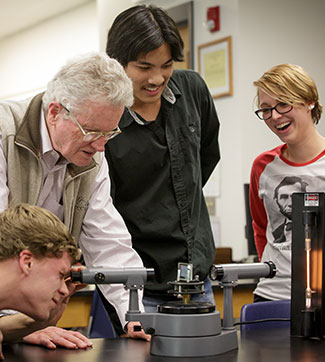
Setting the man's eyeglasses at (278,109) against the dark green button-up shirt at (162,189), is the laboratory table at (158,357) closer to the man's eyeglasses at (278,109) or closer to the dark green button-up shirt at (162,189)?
the dark green button-up shirt at (162,189)

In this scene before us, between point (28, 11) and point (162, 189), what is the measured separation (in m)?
5.85

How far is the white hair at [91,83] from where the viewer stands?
1.54m

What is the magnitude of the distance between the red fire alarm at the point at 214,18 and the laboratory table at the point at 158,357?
10.5 feet

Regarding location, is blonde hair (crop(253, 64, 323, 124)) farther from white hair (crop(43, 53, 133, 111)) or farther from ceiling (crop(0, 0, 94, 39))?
ceiling (crop(0, 0, 94, 39))

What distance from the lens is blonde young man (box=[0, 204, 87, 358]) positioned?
1190mm

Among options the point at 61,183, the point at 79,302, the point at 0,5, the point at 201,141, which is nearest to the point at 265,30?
the point at 201,141

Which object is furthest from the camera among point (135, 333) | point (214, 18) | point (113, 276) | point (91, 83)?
point (214, 18)

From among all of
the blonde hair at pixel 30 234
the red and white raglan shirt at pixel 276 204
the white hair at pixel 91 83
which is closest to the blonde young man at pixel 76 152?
the white hair at pixel 91 83

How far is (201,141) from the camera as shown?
239 centimetres

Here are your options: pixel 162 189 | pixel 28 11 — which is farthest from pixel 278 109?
pixel 28 11

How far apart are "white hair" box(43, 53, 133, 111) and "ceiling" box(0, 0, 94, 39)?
5.69m

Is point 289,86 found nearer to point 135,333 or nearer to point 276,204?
point 276,204

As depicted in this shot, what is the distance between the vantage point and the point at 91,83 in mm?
1541

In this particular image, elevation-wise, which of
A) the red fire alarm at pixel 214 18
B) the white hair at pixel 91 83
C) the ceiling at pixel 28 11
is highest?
the ceiling at pixel 28 11
